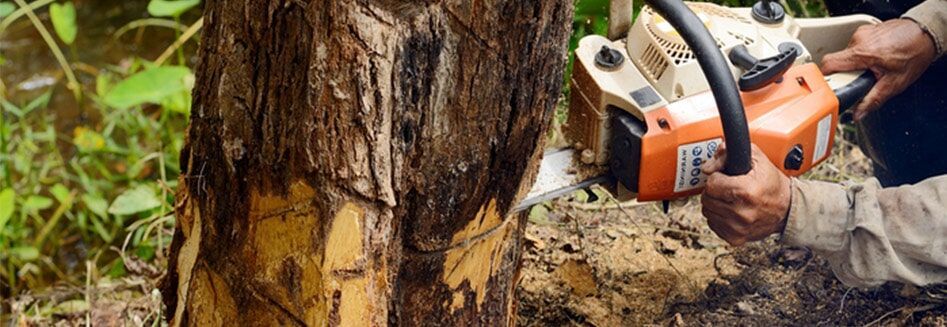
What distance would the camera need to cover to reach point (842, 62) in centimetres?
239

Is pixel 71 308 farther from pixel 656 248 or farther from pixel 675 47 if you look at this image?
pixel 675 47

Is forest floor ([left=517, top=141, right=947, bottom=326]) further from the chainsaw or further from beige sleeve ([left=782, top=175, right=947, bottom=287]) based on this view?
the chainsaw

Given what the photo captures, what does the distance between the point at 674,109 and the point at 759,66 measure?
0.19m

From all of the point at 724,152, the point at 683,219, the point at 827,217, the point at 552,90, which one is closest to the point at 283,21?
the point at 552,90

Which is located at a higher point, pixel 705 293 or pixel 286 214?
pixel 286 214

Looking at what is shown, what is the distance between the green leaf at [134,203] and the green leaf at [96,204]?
0.35 m

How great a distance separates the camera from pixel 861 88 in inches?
94.0

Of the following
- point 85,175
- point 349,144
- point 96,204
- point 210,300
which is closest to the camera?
point 349,144

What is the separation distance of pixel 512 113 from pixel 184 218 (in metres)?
0.58

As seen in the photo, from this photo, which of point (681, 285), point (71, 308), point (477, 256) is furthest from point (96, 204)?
point (477, 256)

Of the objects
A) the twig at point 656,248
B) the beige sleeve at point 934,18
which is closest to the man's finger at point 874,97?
the beige sleeve at point 934,18

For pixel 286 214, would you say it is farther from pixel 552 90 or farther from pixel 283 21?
pixel 552 90

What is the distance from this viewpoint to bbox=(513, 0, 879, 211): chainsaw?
2.09m

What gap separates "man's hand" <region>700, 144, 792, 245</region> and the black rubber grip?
0.26 m
